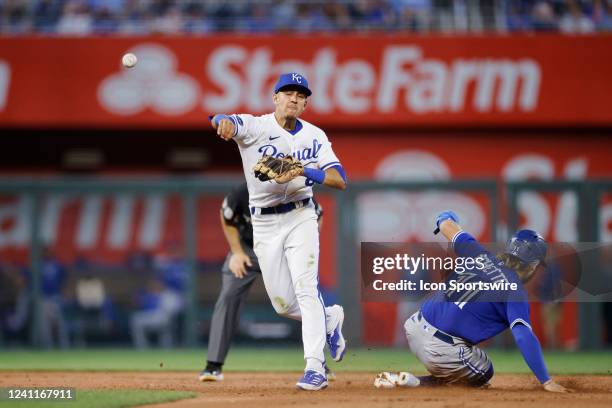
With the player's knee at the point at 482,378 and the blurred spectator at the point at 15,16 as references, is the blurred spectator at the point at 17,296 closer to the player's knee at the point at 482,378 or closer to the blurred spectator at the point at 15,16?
the blurred spectator at the point at 15,16

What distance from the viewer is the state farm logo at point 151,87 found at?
1549cm

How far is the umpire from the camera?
8.02 meters

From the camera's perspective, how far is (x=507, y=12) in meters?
16.1

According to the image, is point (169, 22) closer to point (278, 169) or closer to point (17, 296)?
point (17, 296)

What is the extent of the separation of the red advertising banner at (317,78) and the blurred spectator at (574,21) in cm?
41

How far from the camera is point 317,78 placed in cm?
1560

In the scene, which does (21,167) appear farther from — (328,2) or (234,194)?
(234,194)

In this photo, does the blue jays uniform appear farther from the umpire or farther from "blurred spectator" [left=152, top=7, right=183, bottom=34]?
"blurred spectator" [left=152, top=7, right=183, bottom=34]

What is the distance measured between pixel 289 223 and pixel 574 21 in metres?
10.1

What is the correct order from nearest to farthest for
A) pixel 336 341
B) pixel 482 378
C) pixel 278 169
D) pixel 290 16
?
pixel 278 169
pixel 482 378
pixel 336 341
pixel 290 16

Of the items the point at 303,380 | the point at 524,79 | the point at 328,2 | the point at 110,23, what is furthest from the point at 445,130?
the point at 303,380

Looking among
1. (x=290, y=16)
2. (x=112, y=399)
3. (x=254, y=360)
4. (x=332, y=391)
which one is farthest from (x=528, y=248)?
(x=290, y=16)

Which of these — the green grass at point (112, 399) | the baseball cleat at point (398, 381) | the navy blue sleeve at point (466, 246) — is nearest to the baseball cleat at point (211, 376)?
the green grass at point (112, 399)

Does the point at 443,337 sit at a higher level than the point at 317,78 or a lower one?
lower
